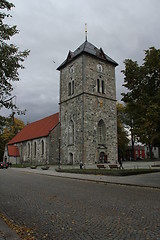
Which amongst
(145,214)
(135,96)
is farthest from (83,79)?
(145,214)

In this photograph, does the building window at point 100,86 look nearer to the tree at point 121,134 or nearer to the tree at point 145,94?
the tree at point 121,134

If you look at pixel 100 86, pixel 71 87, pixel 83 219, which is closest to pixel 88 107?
pixel 100 86

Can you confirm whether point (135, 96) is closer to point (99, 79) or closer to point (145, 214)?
point (145, 214)

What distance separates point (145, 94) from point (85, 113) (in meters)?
20.9

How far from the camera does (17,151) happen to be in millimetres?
51688

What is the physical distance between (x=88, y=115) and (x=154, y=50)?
2181 centimetres

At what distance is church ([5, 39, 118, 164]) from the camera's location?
34.1 metres

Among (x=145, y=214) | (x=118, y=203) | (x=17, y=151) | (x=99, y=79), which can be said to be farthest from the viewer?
(x=17, y=151)

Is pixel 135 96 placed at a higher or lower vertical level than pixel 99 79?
lower

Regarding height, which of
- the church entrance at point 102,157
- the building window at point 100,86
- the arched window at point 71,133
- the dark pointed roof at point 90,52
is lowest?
the church entrance at point 102,157

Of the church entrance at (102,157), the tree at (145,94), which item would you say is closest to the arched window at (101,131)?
the church entrance at (102,157)

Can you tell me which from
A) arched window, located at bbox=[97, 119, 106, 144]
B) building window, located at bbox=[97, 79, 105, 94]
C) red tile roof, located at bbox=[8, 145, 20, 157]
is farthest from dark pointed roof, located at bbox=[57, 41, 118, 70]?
red tile roof, located at bbox=[8, 145, 20, 157]

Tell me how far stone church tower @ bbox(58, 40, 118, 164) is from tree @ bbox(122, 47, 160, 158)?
62.6 feet

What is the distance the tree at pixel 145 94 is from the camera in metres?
12.8
